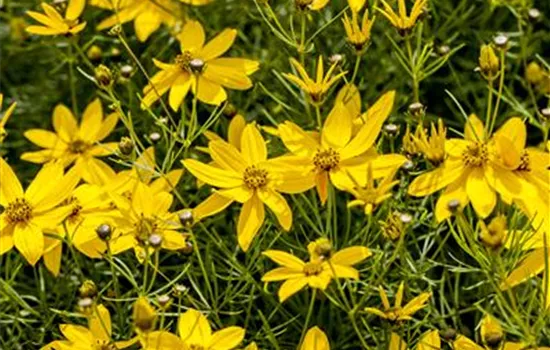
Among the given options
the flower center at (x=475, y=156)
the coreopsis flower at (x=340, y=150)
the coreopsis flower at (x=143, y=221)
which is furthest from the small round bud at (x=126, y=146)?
the flower center at (x=475, y=156)

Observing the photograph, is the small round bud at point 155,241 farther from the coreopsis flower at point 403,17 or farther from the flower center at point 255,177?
the coreopsis flower at point 403,17

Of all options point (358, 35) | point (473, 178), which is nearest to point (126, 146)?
point (358, 35)

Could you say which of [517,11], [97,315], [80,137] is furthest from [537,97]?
[97,315]

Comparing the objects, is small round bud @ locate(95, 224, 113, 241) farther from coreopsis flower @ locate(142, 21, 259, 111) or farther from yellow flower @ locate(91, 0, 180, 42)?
yellow flower @ locate(91, 0, 180, 42)

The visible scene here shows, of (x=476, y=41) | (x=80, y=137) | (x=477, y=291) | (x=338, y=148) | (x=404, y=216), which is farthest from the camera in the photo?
(x=476, y=41)

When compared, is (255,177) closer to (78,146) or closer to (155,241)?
(155,241)

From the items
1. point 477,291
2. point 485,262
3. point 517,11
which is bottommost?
point 477,291

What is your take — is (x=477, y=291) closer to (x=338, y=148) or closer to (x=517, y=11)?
(x=338, y=148)
